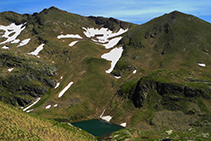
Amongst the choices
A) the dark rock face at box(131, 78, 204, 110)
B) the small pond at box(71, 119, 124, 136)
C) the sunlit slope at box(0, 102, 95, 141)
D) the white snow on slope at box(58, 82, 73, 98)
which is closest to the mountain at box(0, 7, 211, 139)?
the white snow on slope at box(58, 82, 73, 98)

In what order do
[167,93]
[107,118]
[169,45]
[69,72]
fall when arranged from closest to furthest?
[167,93] → [107,118] → [69,72] → [169,45]

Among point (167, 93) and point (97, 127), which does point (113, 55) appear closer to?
point (167, 93)

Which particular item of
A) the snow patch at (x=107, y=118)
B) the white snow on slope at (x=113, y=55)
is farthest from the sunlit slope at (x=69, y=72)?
the snow patch at (x=107, y=118)

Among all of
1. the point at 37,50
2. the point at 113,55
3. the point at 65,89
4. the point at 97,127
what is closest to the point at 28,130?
the point at 97,127

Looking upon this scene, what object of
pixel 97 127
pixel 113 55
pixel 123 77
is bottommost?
pixel 97 127

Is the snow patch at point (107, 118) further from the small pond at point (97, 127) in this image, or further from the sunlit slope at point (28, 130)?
the sunlit slope at point (28, 130)
